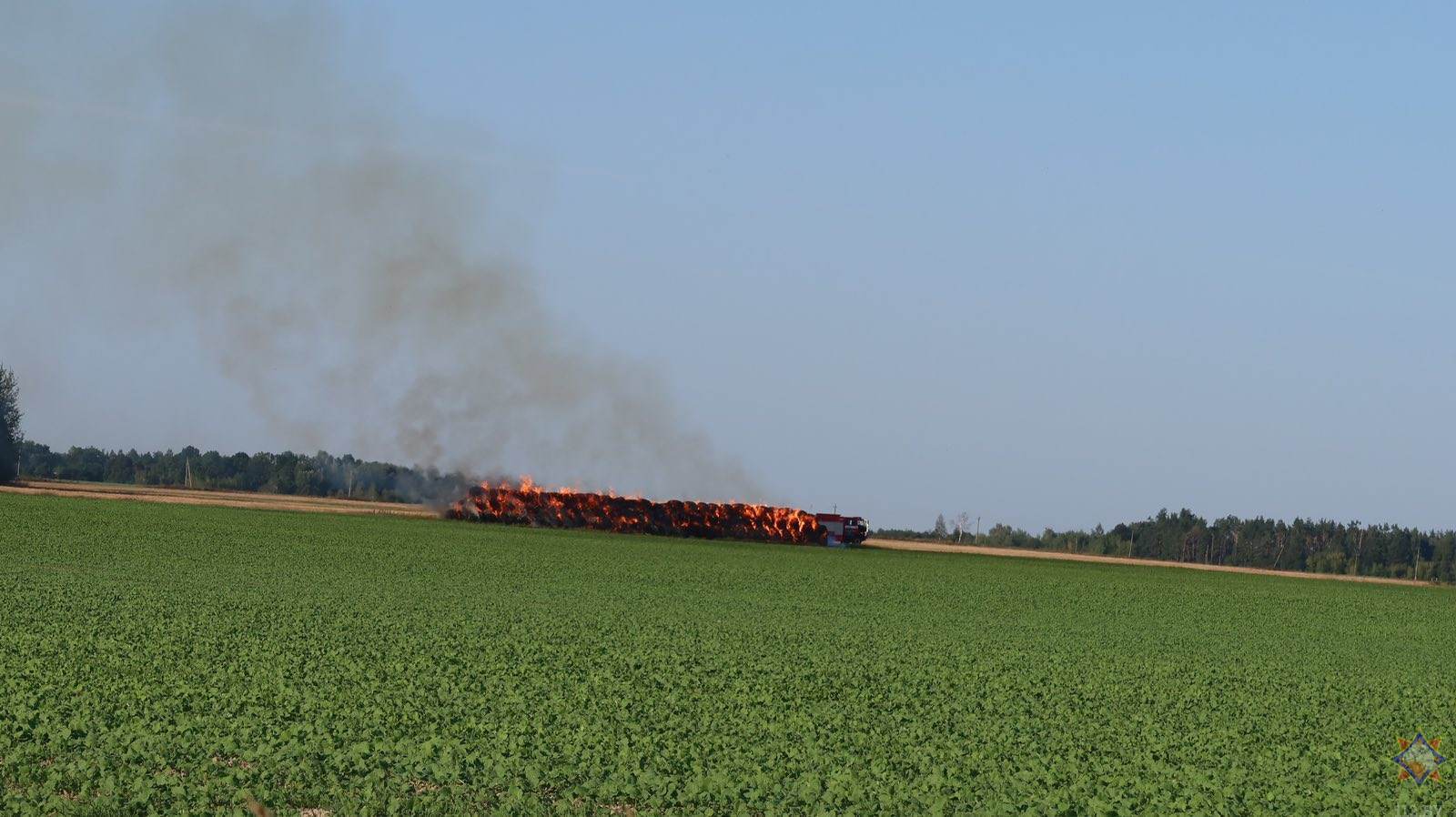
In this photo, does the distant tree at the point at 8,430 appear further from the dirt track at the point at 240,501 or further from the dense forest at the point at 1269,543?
the dense forest at the point at 1269,543

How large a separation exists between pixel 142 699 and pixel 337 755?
504cm

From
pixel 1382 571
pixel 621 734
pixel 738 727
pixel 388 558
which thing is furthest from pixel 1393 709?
pixel 1382 571

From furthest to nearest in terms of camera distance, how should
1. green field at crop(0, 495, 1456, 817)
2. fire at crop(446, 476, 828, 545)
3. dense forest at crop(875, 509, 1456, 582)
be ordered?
dense forest at crop(875, 509, 1456, 582) < fire at crop(446, 476, 828, 545) < green field at crop(0, 495, 1456, 817)

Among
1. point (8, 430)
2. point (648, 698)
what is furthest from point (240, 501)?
point (648, 698)

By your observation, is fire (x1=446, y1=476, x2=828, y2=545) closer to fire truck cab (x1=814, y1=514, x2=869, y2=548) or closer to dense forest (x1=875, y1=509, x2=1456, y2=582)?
fire truck cab (x1=814, y1=514, x2=869, y2=548)

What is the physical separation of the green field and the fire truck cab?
114ft

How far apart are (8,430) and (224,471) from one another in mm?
66071

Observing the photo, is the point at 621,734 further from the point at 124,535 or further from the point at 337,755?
the point at 124,535

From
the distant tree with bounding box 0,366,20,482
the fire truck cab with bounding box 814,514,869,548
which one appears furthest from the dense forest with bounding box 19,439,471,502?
the fire truck cab with bounding box 814,514,869,548

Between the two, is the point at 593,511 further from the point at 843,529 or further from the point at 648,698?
the point at 648,698

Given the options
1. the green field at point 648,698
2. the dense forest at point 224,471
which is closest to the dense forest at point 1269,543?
the dense forest at point 224,471

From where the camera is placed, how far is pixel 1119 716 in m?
25.2

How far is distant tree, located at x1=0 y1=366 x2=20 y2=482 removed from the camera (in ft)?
328

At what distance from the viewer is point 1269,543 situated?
598ft
